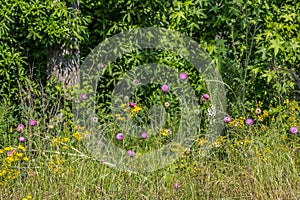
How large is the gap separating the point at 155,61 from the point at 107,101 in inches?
24.9

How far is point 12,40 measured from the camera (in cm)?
557

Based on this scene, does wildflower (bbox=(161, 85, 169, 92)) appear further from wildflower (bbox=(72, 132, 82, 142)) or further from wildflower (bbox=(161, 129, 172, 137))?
wildflower (bbox=(72, 132, 82, 142))

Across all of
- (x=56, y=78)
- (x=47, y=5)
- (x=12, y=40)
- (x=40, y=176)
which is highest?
(x=47, y=5)

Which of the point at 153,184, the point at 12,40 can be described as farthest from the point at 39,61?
the point at 153,184

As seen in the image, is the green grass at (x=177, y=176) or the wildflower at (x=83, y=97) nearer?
the green grass at (x=177, y=176)

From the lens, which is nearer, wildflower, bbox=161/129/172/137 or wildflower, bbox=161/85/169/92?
wildflower, bbox=161/129/172/137

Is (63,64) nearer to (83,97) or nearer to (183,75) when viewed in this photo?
(83,97)

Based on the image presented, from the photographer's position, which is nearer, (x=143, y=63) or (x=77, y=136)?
(x=77, y=136)

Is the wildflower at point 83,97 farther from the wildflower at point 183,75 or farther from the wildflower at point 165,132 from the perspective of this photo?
the wildflower at point 165,132

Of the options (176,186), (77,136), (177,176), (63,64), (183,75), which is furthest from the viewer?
(63,64)

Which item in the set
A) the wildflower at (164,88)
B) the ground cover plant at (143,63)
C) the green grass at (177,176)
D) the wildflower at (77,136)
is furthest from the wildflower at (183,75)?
the wildflower at (77,136)

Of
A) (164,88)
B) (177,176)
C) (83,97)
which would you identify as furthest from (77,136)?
(164,88)

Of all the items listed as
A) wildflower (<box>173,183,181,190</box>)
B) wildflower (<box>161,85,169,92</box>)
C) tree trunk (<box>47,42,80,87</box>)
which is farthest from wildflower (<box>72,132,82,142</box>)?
tree trunk (<box>47,42,80,87</box>)

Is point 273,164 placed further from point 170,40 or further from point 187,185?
point 170,40
